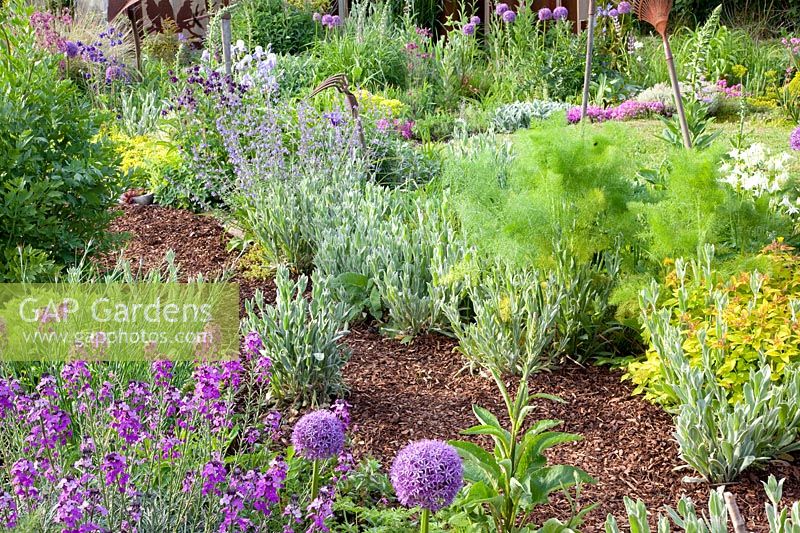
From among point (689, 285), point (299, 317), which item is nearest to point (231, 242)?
point (299, 317)

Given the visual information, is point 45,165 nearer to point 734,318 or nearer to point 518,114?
point 734,318

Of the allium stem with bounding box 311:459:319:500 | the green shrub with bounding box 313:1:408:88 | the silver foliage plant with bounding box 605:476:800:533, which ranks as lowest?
the green shrub with bounding box 313:1:408:88

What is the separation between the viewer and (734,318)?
3.11m

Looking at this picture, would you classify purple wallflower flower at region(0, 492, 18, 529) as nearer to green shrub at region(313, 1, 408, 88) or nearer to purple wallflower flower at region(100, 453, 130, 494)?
purple wallflower flower at region(100, 453, 130, 494)

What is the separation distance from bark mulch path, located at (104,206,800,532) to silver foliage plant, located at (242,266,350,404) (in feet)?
0.55

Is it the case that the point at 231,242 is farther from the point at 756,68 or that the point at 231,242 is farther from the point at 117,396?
the point at 756,68

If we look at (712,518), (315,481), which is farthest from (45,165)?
(712,518)

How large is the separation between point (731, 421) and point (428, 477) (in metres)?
1.22

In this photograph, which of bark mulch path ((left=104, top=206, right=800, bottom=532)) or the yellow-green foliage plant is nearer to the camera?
bark mulch path ((left=104, top=206, right=800, bottom=532))

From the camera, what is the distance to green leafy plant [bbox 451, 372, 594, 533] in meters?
2.49

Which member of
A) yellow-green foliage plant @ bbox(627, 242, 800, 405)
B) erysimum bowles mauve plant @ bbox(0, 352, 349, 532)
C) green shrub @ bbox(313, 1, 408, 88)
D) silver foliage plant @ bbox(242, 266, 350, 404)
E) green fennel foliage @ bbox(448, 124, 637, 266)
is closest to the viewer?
erysimum bowles mauve plant @ bbox(0, 352, 349, 532)

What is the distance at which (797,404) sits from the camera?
293 centimetres

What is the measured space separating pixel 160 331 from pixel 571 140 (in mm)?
1848

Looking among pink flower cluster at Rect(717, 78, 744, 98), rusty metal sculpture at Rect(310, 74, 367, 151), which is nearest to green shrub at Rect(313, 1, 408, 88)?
pink flower cluster at Rect(717, 78, 744, 98)
